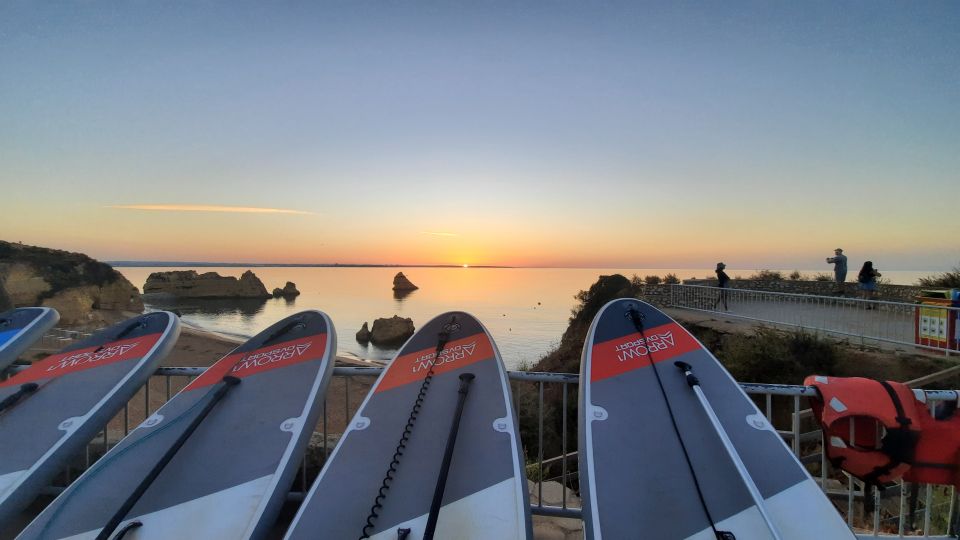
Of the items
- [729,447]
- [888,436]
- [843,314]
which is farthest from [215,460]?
[843,314]

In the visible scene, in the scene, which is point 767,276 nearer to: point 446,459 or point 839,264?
point 839,264

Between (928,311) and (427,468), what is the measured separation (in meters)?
9.99

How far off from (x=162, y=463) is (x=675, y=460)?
249 centimetres

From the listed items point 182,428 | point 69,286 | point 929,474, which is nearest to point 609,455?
point 929,474

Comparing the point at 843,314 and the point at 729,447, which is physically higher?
the point at 843,314

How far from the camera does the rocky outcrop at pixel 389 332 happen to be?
26.6m

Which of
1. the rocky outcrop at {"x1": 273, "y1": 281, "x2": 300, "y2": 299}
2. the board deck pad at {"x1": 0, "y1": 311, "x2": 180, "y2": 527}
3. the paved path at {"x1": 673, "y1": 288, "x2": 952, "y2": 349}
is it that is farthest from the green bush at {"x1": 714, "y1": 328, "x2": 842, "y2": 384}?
the rocky outcrop at {"x1": 273, "y1": 281, "x2": 300, "y2": 299}

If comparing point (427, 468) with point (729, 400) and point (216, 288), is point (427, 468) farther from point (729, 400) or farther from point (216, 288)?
point (216, 288)

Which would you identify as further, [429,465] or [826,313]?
[826,313]

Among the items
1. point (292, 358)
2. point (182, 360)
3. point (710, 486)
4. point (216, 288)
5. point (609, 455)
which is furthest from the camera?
point (216, 288)

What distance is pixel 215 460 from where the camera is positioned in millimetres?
2258

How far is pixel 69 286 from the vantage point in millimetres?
29422

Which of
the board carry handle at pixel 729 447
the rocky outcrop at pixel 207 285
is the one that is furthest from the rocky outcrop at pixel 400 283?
the board carry handle at pixel 729 447

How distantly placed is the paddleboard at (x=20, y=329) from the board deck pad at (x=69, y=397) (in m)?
0.29
